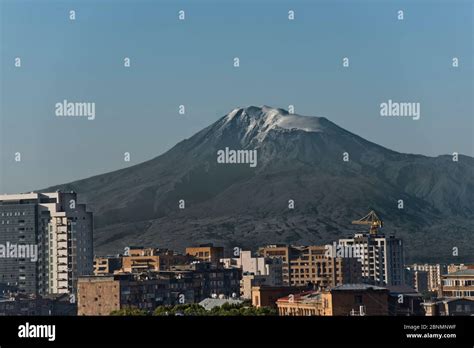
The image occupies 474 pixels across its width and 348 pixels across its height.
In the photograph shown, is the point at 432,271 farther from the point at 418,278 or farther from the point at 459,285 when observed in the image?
the point at 459,285

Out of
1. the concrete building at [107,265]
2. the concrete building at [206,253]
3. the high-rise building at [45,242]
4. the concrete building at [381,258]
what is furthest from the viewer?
the concrete building at [381,258]

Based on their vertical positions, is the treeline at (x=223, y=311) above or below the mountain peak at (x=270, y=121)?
below

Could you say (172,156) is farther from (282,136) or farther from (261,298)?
(261,298)

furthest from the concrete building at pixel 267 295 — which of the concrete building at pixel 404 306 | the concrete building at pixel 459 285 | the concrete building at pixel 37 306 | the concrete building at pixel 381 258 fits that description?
the concrete building at pixel 381 258

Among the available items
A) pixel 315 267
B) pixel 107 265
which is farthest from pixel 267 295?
pixel 315 267

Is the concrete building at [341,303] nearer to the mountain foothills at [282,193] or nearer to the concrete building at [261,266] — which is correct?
the concrete building at [261,266]
